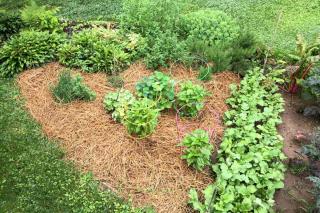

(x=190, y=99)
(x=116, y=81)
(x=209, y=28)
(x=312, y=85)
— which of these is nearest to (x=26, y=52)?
(x=116, y=81)

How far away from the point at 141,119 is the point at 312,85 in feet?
7.41

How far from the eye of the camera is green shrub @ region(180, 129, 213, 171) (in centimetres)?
438

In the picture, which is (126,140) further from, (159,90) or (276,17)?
(276,17)

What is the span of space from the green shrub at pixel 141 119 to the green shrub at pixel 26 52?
195 centimetres

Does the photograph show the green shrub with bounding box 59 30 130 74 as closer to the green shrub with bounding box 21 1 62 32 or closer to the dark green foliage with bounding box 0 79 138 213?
the green shrub with bounding box 21 1 62 32

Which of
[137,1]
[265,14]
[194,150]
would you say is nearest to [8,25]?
[137,1]

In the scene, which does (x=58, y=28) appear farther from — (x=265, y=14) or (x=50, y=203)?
(x=265, y=14)

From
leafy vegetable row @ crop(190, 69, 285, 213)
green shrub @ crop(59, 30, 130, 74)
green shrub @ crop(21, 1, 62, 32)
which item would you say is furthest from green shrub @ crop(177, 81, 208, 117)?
green shrub @ crop(21, 1, 62, 32)

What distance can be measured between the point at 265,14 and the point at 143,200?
4.73m

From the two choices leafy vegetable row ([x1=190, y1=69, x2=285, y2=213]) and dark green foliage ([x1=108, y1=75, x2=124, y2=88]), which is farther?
dark green foliage ([x1=108, y1=75, x2=124, y2=88])

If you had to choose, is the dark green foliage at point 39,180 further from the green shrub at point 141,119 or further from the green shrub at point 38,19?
the green shrub at point 38,19

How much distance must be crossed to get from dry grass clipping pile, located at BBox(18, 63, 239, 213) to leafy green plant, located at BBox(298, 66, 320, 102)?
1013 millimetres

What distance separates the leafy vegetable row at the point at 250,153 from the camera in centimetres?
403

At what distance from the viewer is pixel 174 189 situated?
4.33 meters
